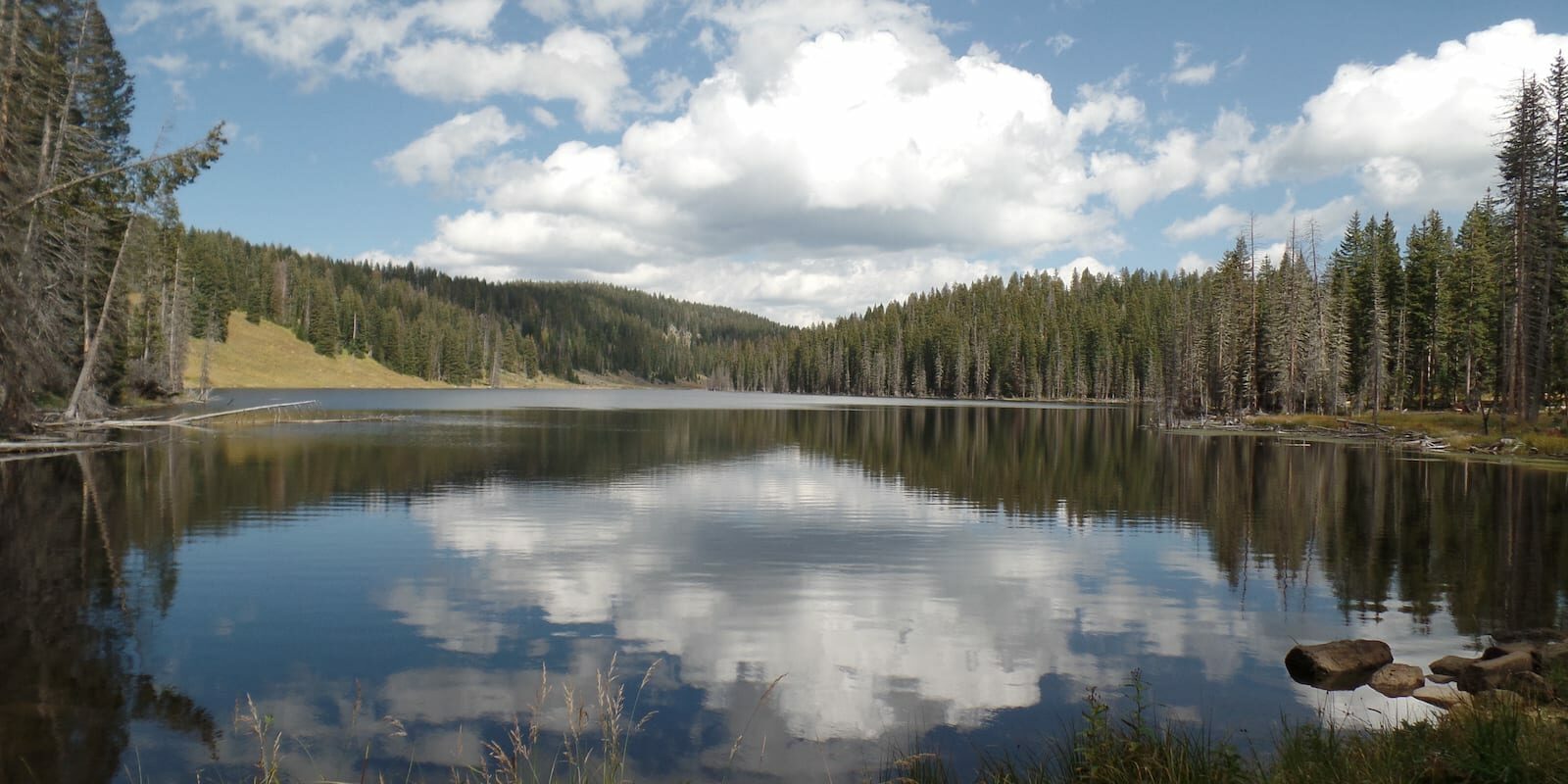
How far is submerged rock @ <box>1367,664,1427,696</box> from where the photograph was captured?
41.1ft

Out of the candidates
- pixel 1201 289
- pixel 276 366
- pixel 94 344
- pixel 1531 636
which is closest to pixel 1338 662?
pixel 1531 636

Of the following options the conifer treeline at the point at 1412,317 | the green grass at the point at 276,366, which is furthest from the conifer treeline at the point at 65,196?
the green grass at the point at 276,366

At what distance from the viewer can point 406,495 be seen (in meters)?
30.7

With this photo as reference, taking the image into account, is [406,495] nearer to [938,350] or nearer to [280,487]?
[280,487]

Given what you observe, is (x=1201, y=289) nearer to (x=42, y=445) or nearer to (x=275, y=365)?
(x=42, y=445)

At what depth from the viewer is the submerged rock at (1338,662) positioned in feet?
43.2

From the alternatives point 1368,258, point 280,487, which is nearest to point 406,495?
point 280,487

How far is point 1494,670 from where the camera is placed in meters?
12.4

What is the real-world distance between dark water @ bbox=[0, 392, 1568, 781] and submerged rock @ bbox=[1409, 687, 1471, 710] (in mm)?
622

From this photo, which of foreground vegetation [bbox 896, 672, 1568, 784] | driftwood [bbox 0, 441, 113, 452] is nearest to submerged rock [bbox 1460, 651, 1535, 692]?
foreground vegetation [bbox 896, 672, 1568, 784]

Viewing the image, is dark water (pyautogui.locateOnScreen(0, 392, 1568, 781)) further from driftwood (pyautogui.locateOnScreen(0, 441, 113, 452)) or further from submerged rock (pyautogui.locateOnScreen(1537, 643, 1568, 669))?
driftwood (pyautogui.locateOnScreen(0, 441, 113, 452))

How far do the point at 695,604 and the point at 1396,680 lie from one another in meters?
11.0

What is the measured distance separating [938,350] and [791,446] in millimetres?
146277

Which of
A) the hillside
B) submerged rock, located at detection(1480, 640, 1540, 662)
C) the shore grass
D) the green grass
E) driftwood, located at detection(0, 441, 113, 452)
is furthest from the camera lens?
the hillside
